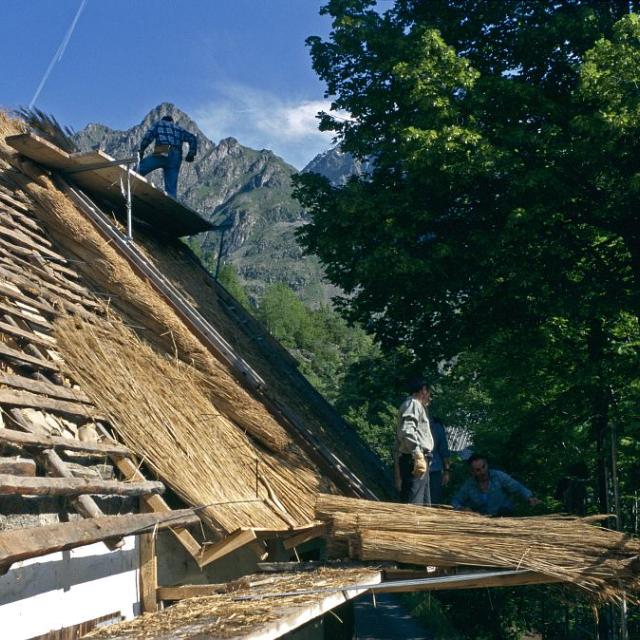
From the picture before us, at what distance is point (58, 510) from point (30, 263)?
2762 millimetres

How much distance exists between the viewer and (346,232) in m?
8.42

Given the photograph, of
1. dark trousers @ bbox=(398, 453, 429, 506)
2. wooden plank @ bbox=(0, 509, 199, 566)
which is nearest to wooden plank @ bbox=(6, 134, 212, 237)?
dark trousers @ bbox=(398, 453, 429, 506)

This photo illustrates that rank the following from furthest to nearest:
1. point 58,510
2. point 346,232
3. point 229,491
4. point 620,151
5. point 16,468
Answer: point 346,232, point 620,151, point 229,491, point 58,510, point 16,468

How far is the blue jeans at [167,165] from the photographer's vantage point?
32.8ft

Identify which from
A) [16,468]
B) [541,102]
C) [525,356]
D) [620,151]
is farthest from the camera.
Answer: [525,356]

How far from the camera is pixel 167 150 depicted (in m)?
10.0

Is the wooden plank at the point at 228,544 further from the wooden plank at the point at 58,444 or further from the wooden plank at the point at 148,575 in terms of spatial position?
the wooden plank at the point at 58,444

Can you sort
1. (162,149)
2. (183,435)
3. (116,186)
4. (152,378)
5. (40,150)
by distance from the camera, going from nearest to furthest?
(183,435), (152,378), (40,150), (116,186), (162,149)

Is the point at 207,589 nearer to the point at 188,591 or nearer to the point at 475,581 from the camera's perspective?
the point at 188,591

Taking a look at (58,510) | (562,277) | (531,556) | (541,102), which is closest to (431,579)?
(531,556)

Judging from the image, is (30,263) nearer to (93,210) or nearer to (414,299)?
(93,210)

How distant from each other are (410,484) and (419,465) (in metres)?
0.19

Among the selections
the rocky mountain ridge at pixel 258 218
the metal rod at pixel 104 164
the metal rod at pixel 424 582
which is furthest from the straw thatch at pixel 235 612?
the rocky mountain ridge at pixel 258 218

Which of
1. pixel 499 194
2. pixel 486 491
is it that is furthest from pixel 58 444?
pixel 499 194
